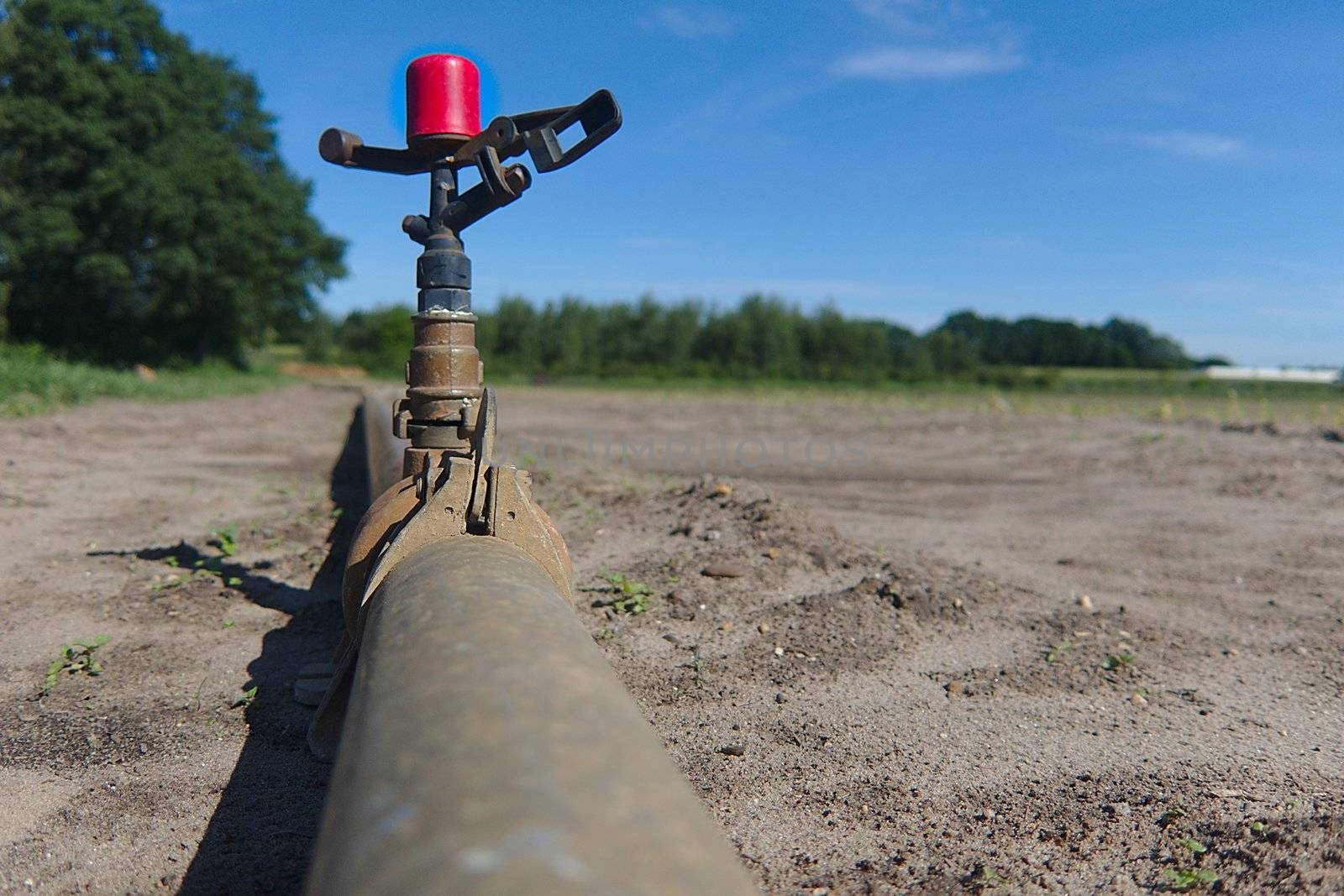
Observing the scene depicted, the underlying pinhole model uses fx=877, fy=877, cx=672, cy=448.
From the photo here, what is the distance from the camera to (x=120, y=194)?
2297 cm

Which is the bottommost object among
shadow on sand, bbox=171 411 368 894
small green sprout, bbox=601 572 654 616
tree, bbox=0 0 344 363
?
shadow on sand, bbox=171 411 368 894

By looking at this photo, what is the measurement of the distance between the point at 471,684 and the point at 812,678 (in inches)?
80.8

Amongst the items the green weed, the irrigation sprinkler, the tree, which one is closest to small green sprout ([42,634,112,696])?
the irrigation sprinkler

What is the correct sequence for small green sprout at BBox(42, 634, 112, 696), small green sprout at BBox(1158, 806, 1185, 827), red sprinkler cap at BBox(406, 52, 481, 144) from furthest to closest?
small green sprout at BBox(42, 634, 112, 696) < red sprinkler cap at BBox(406, 52, 481, 144) < small green sprout at BBox(1158, 806, 1185, 827)

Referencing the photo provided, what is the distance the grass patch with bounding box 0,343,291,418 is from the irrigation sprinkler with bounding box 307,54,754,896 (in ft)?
31.2

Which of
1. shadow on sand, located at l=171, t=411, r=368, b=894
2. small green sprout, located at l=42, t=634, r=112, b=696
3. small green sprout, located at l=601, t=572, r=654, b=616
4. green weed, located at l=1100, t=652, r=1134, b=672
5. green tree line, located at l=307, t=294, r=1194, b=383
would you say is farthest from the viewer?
green tree line, located at l=307, t=294, r=1194, b=383

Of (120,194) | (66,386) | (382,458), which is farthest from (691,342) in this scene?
(382,458)

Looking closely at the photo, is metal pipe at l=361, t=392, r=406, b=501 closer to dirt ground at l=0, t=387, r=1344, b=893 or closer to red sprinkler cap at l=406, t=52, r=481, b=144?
dirt ground at l=0, t=387, r=1344, b=893

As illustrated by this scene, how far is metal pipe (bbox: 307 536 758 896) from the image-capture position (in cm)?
87

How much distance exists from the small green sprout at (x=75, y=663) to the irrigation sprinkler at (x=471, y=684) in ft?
3.63

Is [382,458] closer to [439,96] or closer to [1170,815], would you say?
[439,96]

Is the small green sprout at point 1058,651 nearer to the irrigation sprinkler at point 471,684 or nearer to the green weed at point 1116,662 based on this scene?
the green weed at point 1116,662

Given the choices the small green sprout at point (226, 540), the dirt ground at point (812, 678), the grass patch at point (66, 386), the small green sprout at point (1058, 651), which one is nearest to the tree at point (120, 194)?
the grass patch at point (66, 386)

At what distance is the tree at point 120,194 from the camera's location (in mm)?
22375
